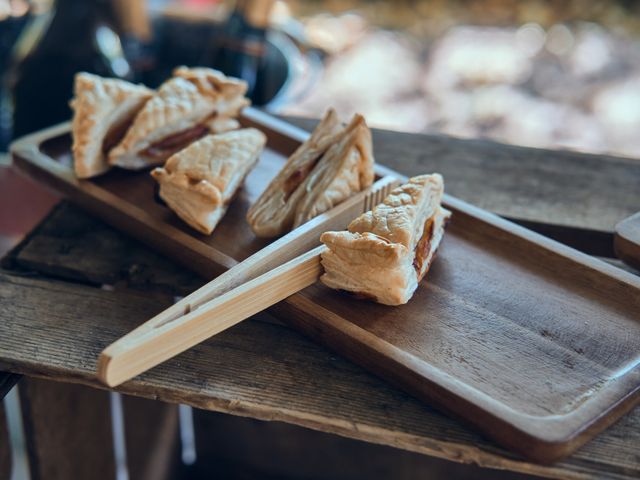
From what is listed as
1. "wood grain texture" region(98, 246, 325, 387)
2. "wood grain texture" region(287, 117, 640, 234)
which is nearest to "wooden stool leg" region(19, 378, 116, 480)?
"wood grain texture" region(98, 246, 325, 387)

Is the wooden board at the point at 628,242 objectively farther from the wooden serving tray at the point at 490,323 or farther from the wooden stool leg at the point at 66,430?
the wooden stool leg at the point at 66,430

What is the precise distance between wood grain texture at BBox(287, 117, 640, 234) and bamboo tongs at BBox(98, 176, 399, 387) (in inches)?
15.6

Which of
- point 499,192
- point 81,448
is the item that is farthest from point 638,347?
point 81,448

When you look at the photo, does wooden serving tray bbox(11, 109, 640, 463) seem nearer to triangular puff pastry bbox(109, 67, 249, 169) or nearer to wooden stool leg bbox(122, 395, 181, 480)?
triangular puff pastry bbox(109, 67, 249, 169)

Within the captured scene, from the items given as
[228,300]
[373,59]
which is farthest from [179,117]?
[373,59]

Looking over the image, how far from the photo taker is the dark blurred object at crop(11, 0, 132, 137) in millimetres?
1957

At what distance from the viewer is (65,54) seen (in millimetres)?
1962

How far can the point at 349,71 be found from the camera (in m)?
3.05

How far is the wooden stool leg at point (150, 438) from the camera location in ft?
5.49

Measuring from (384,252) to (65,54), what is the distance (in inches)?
Answer: 55.7

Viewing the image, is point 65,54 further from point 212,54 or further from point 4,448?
point 4,448

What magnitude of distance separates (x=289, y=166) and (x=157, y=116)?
0.86 ft

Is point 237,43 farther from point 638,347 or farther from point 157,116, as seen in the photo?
point 638,347

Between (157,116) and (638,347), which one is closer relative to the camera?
(638,347)
